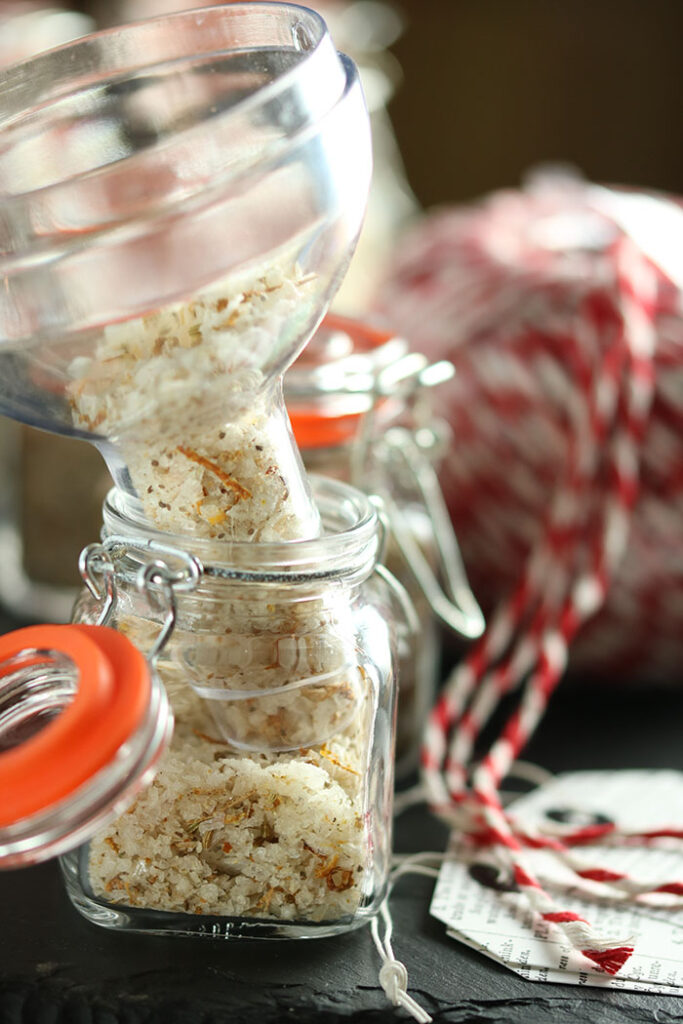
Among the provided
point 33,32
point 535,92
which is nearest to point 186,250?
point 33,32

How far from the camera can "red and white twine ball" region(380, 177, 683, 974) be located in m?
0.64

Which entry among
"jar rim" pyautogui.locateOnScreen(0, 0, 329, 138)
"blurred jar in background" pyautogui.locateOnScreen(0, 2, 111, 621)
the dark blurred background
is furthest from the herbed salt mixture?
the dark blurred background

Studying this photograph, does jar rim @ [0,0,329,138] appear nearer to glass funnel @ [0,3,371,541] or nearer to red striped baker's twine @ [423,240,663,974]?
glass funnel @ [0,3,371,541]

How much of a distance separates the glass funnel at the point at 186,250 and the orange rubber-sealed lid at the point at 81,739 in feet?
0.20

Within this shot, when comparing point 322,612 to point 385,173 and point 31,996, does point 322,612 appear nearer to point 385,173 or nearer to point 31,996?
point 31,996

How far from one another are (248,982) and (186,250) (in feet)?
0.76

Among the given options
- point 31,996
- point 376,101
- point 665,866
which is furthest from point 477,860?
point 376,101

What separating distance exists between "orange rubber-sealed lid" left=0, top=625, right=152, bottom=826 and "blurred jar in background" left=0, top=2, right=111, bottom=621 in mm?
295

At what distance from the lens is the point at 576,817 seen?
54 centimetres

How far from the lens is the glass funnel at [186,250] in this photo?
336 mm

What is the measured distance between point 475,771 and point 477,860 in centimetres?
9

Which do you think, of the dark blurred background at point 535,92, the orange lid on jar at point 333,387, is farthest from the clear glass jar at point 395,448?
the dark blurred background at point 535,92

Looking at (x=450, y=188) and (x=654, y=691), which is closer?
(x=654, y=691)

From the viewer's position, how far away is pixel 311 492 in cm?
42
